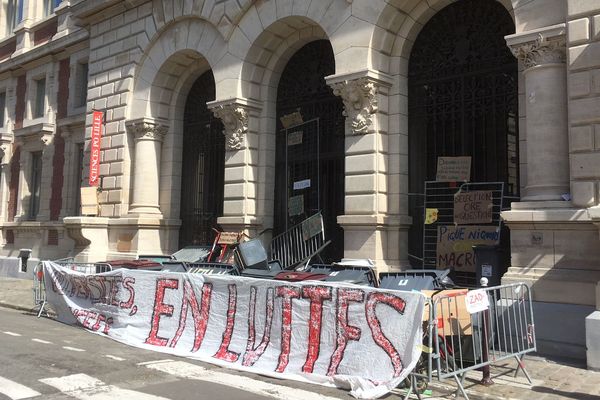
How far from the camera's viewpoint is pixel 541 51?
9062 millimetres

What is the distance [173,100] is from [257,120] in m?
4.16

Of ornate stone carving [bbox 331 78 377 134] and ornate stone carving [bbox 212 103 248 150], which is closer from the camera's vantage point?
ornate stone carving [bbox 331 78 377 134]

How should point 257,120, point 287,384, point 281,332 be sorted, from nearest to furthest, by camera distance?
point 287,384
point 281,332
point 257,120

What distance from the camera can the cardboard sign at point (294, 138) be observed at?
14.2 meters

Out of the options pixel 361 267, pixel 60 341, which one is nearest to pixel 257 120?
pixel 361 267

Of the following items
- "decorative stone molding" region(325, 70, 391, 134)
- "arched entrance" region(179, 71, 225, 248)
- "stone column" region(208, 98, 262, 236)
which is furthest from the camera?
"arched entrance" region(179, 71, 225, 248)

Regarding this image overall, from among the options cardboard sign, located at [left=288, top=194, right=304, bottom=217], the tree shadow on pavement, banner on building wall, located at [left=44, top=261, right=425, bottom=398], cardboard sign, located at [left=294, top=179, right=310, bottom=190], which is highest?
cardboard sign, located at [left=294, top=179, right=310, bottom=190]

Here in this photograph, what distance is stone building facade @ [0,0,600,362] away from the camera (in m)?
8.59

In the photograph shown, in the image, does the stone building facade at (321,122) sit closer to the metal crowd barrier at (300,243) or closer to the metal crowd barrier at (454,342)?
the metal crowd barrier at (300,243)

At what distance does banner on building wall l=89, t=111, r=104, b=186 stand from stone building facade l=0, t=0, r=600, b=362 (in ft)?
0.80

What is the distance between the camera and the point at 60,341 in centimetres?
928

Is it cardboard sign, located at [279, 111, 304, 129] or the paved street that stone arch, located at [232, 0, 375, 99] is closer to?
cardboard sign, located at [279, 111, 304, 129]

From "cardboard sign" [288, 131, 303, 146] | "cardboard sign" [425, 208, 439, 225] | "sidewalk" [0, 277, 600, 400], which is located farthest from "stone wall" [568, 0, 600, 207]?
"cardboard sign" [288, 131, 303, 146]

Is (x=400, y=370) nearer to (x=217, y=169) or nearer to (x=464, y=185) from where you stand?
(x=464, y=185)
